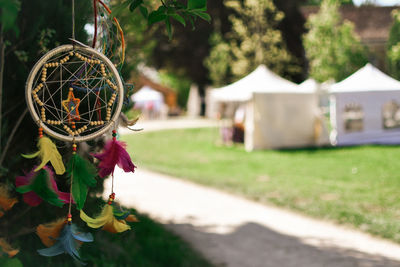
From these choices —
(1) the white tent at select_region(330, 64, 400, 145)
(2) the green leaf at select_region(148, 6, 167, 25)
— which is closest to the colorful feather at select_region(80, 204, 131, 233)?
(2) the green leaf at select_region(148, 6, 167, 25)

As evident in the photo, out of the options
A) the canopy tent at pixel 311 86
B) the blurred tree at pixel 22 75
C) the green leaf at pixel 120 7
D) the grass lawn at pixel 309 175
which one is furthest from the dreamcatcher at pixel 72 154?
the canopy tent at pixel 311 86

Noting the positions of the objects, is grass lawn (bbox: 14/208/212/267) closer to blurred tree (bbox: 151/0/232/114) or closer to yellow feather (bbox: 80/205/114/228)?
yellow feather (bbox: 80/205/114/228)

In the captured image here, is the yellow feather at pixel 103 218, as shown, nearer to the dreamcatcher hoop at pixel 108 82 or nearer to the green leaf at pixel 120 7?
the dreamcatcher hoop at pixel 108 82

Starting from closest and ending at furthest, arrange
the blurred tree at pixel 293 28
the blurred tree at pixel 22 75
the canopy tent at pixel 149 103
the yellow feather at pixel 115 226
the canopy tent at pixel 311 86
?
the yellow feather at pixel 115 226, the blurred tree at pixel 22 75, the canopy tent at pixel 311 86, the blurred tree at pixel 293 28, the canopy tent at pixel 149 103

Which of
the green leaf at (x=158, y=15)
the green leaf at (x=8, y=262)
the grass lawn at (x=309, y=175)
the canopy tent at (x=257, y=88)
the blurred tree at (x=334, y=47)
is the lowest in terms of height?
the grass lawn at (x=309, y=175)

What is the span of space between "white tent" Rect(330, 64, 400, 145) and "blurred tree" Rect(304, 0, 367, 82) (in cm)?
46

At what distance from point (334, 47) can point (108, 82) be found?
14397mm

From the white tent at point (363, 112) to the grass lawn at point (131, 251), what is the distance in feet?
37.0

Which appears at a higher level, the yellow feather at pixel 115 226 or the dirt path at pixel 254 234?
the yellow feather at pixel 115 226

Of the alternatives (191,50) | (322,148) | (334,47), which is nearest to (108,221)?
(334,47)

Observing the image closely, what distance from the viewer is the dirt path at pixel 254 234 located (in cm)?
A: 539

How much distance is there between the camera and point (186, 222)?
23.4ft

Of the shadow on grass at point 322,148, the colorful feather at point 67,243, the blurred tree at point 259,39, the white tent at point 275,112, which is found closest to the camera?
the colorful feather at point 67,243

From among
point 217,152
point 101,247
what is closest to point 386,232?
point 101,247
